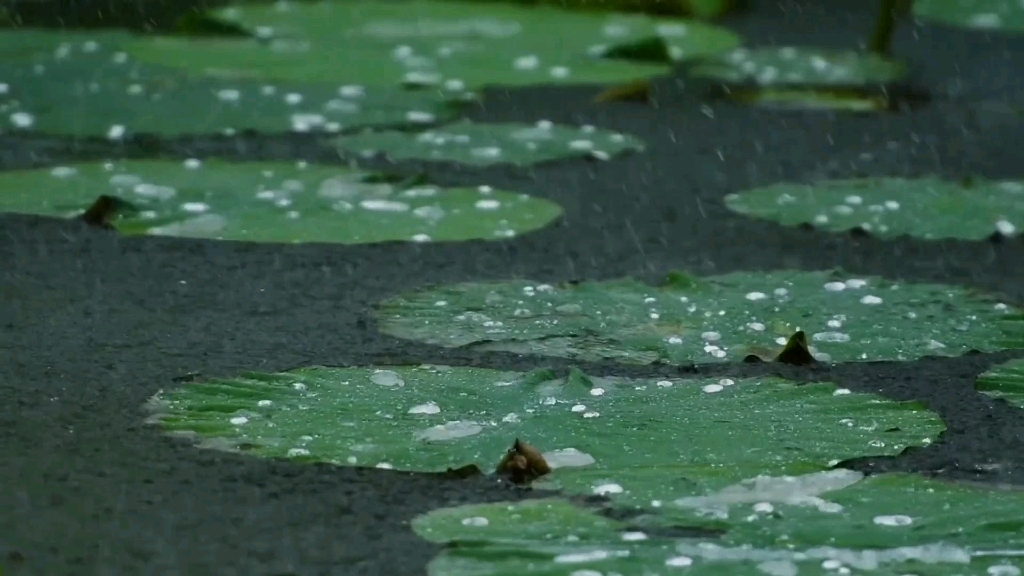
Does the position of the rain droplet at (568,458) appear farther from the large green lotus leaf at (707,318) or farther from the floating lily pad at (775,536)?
the large green lotus leaf at (707,318)

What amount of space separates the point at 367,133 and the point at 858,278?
1151mm

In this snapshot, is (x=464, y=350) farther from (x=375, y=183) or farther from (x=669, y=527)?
(x=375, y=183)

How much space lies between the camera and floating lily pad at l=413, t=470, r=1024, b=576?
48.0 inches

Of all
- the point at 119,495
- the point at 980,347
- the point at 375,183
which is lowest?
the point at 119,495

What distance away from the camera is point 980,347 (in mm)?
1884

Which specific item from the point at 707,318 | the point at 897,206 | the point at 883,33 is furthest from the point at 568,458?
the point at 883,33

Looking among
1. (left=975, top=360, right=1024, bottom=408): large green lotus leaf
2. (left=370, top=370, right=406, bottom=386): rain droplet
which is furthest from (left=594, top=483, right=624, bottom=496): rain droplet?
(left=975, top=360, right=1024, bottom=408): large green lotus leaf

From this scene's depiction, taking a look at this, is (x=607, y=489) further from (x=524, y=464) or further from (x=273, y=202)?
(x=273, y=202)

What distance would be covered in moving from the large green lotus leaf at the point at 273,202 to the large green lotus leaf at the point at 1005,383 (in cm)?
79

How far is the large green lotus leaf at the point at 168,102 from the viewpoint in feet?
10.0

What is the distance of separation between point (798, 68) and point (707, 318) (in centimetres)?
225

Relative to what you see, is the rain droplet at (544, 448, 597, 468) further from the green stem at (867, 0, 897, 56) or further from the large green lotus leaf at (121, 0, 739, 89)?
the green stem at (867, 0, 897, 56)

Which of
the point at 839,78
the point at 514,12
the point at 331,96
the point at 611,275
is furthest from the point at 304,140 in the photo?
the point at 514,12

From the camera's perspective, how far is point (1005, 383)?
1753mm
